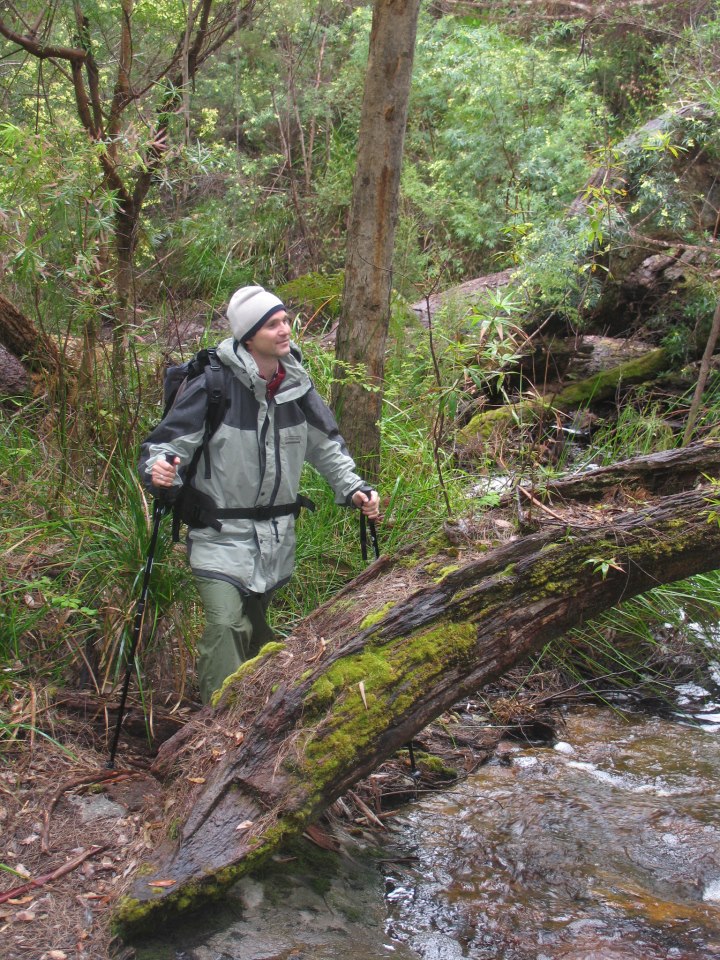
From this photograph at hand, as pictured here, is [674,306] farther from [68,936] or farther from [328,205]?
[68,936]

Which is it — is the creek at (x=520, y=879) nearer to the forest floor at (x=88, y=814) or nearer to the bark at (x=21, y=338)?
the forest floor at (x=88, y=814)

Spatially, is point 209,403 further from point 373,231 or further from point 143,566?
point 373,231

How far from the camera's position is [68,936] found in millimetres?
3002

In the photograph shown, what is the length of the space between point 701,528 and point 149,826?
271cm

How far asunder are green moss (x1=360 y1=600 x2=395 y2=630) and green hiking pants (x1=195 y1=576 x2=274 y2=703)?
68 cm

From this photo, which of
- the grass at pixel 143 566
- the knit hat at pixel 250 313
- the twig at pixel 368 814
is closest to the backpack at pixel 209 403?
the knit hat at pixel 250 313

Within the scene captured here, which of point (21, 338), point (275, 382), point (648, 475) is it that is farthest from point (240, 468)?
point (21, 338)

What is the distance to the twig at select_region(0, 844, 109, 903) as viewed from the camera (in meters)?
3.17

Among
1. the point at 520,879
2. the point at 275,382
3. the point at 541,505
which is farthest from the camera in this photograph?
the point at 275,382

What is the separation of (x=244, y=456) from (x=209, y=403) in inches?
11.4

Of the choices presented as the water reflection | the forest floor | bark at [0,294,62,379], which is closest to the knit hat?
the forest floor

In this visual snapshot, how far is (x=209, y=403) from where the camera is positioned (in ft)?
13.0

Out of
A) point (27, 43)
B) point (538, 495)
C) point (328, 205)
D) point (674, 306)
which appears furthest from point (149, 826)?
point (328, 205)

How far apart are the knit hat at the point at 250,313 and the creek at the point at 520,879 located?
2268 mm
